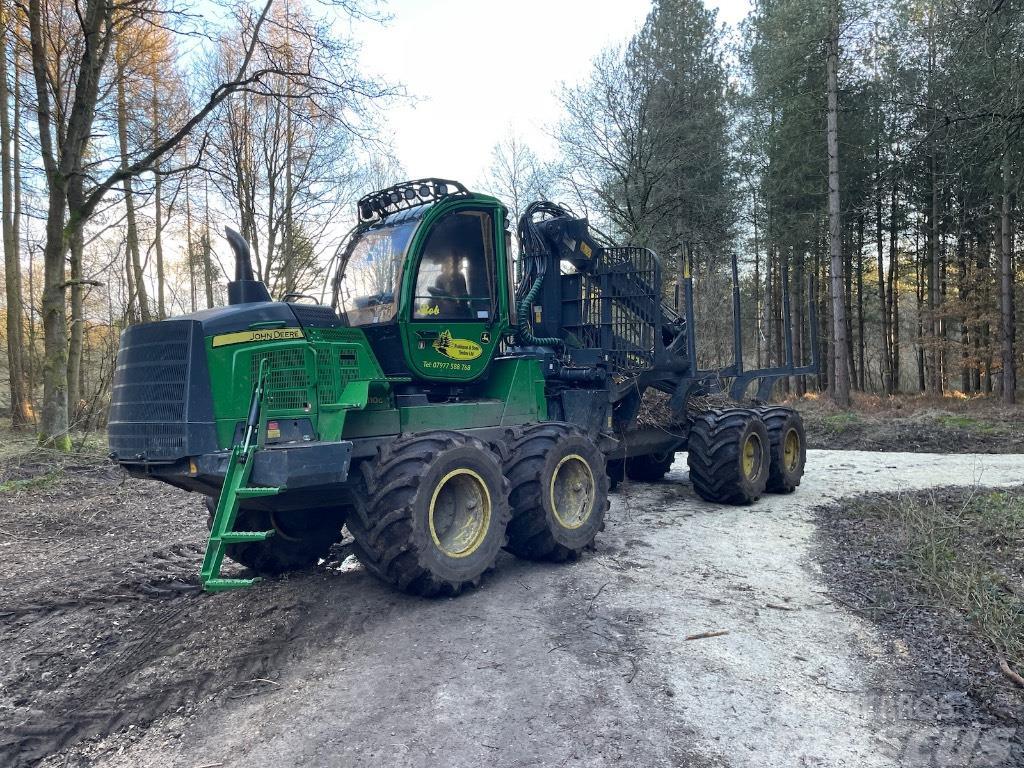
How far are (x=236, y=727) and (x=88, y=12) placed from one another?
12.1 m

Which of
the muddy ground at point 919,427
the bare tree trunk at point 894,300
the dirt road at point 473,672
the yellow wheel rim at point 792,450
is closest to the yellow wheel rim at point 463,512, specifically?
the dirt road at point 473,672

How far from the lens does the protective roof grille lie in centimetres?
637

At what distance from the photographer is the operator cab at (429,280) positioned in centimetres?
592

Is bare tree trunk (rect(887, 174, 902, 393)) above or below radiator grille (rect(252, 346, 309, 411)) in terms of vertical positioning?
above

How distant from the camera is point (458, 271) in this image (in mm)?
6293

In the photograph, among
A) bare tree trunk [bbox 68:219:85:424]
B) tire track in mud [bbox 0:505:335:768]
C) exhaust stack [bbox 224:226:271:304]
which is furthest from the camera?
bare tree trunk [bbox 68:219:85:424]

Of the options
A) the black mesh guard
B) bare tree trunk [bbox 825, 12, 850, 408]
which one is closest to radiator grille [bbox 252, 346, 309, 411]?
the black mesh guard

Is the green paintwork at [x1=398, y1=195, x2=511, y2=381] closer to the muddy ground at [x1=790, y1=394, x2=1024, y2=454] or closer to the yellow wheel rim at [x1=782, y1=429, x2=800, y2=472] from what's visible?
the yellow wheel rim at [x1=782, y1=429, x2=800, y2=472]

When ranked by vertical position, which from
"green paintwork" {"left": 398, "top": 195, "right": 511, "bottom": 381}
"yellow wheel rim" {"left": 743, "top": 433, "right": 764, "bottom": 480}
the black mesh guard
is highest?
"green paintwork" {"left": 398, "top": 195, "right": 511, "bottom": 381}

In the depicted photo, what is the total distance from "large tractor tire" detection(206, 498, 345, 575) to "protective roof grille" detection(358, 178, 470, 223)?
2.70m

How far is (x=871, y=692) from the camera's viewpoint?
377 cm

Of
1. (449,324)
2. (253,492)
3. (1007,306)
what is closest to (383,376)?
(449,324)

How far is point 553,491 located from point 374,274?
236cm

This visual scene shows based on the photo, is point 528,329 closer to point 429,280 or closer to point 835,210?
point 429,280
